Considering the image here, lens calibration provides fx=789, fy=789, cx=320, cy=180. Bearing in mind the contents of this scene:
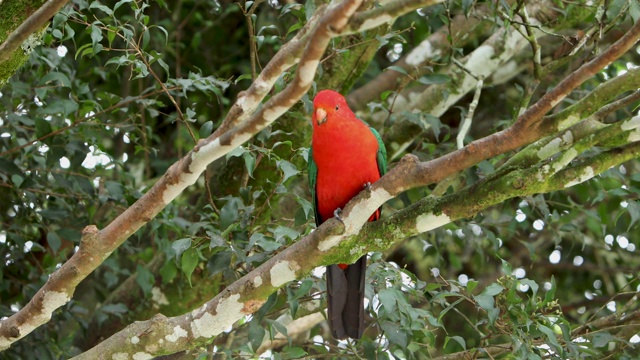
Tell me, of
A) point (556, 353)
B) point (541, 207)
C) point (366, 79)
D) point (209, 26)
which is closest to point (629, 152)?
point (556, 353)

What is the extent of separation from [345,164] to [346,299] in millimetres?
619

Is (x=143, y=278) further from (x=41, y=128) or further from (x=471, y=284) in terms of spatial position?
(x=471, y=284)

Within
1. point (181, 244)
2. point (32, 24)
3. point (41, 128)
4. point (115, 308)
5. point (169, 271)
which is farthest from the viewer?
point (115, 308)

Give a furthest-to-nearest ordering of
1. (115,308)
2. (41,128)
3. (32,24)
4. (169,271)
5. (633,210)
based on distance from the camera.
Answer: (115,308) → (169,271) → (41,128) → (633,210) → (32,24)

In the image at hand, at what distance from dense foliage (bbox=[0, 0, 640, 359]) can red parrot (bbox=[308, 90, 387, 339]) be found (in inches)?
3.5

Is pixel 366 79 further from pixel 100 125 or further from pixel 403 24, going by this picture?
pixel 100 125

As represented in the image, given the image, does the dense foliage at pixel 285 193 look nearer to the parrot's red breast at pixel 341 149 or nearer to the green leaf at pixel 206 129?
the green leaf at pixel 206 129

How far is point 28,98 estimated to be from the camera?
4.34 metres

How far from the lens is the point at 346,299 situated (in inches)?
136

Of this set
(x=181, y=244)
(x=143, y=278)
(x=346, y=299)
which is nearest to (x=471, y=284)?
(x=346, y=299)

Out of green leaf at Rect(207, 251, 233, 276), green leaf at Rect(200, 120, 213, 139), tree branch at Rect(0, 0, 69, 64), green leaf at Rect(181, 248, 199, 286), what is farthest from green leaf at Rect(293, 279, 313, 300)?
tree branch at Rect(0, 0, 69, 64)

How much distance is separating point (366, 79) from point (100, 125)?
243 centimetres

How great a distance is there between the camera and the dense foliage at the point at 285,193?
127 inches

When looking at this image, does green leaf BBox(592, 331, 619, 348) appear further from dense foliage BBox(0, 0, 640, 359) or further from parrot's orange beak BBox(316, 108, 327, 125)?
parrot's orange beak BBox(316, 108, 327, 125)
